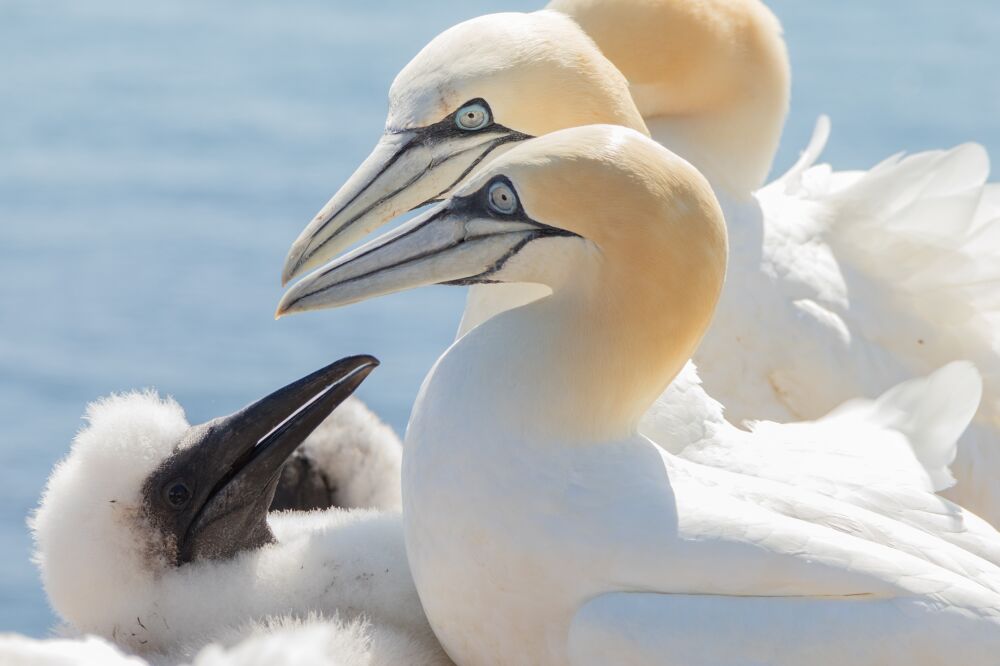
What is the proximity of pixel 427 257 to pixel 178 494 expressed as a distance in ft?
2.69

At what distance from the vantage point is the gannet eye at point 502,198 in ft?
10.8

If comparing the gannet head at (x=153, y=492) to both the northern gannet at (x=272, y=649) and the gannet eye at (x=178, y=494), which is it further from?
the northern gannet at (x=272, y=649)

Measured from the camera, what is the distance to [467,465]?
10.9ft

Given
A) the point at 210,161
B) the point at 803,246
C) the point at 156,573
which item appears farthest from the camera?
the point at 210,161

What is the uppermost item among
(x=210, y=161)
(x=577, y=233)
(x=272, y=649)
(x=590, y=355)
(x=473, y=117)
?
(x=473, y=117)

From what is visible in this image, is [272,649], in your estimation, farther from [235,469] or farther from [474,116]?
[474,116]

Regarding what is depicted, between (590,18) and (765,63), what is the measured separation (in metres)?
0.50

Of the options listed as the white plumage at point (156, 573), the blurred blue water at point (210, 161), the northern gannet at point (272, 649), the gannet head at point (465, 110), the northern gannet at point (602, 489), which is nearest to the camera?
Answer: the northern gannet at point (272, 649)

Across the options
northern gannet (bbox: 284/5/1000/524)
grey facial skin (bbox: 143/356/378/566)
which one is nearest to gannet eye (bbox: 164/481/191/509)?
grey facial skin (bbox: 143/356/378/566)

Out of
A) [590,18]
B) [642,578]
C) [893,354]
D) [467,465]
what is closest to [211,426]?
[467,465]

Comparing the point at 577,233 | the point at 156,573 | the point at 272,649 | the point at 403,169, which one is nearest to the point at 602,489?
the point at 577,233

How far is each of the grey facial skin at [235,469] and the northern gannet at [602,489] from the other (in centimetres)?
48

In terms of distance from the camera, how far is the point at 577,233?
3.29m

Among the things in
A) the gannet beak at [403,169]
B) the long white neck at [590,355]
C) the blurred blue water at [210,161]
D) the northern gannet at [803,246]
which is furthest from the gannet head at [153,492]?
the blurred blue water at [210,161]
